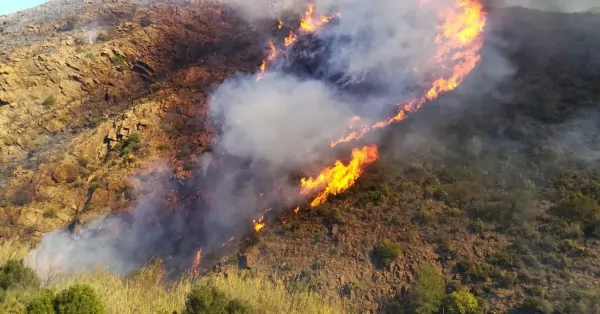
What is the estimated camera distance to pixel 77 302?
47.0ft

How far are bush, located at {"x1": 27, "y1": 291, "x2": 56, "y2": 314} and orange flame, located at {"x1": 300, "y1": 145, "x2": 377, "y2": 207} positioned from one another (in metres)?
12.8

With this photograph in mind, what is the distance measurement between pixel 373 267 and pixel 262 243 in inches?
216

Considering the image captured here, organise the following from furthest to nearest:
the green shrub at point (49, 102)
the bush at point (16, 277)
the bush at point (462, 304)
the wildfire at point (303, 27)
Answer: the wildfire at point (303, 27), the green shrub at point (49, 102), the bush at point (16, 277), the bush at point (462, 304)

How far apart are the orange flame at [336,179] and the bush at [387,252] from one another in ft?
14.9

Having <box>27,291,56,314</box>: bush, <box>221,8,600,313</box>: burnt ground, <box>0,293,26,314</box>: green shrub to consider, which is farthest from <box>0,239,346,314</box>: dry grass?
<box>27,291,56,314</box>: bush

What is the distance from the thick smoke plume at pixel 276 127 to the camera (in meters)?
21.8

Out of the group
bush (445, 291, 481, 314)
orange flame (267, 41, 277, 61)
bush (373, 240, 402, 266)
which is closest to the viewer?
bush (445, 291, 481, 314)

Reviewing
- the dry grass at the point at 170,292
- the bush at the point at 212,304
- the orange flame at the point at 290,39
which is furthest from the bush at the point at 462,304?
the orange flame at the point at 290,39

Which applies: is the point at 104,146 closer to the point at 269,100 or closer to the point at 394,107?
the point at 269,100

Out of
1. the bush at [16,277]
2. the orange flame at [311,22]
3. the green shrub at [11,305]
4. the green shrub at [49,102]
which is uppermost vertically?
the green shrub at [49,102]

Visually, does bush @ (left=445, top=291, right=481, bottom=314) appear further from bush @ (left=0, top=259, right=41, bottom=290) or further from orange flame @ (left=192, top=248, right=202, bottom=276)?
bush @ (left=0, top=259, right=41, bottom=290)

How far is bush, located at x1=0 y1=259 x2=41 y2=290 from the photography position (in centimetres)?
1673

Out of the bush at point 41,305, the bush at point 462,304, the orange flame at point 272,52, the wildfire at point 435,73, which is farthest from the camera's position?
the orange flame at point 272,52

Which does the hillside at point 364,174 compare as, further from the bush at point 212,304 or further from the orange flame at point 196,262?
the bush at point 212,304
